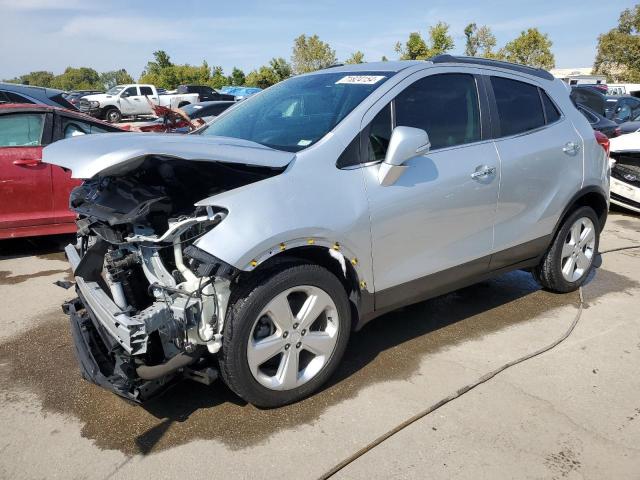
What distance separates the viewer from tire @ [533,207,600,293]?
14.9 feet

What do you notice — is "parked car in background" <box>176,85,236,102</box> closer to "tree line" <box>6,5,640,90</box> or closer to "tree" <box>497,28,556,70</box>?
"tree line" <box>6,5,640,90</box>

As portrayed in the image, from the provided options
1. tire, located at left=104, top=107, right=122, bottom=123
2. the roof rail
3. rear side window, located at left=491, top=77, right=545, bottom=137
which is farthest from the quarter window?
tire, located at left=104, top=107, right=122, bottom=123

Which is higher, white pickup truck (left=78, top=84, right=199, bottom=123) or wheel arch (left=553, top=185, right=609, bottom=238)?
white pickup truck (left=78, top=84, right=199, bottom=123)

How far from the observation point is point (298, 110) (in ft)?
11.8

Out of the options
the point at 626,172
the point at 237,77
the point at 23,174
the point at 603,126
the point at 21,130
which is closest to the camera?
the point at 23,174

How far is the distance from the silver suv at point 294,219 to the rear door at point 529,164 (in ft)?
0.06

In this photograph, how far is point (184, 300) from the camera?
8.55 ft

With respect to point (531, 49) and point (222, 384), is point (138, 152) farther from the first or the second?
point (531, 49)

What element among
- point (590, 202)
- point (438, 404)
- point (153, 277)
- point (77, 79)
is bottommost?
point (438, 404)

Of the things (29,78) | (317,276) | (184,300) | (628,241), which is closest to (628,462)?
(317,276)

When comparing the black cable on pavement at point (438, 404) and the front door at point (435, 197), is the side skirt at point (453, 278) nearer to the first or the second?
the front door at point (435, 197)

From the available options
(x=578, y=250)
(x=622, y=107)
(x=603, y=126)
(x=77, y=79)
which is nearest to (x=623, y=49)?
(x=622, y=107)

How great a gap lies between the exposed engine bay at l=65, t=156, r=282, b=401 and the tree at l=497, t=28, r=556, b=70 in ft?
151

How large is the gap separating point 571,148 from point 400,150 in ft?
6.71
